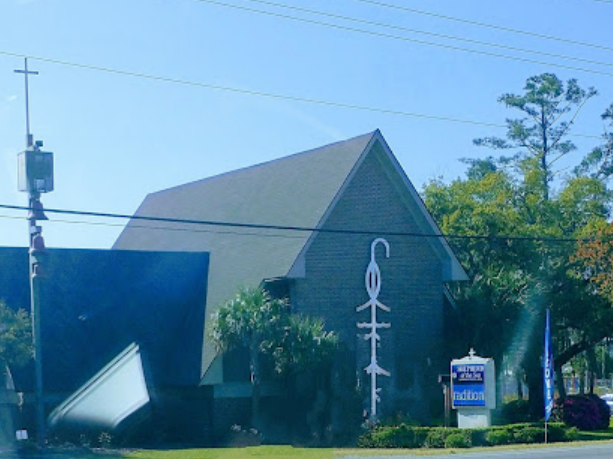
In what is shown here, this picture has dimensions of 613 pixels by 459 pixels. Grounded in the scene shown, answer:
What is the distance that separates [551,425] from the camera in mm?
34344

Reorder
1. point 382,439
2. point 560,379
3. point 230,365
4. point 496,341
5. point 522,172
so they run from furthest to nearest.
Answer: point 522,172, point 560,379, point 496,341, point 230,365, point 382,439

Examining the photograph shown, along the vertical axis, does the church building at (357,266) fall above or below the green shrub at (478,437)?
above

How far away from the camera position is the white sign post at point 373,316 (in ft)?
121

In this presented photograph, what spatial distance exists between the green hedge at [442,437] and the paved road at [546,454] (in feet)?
7.30

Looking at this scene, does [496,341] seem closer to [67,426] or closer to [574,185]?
[67,426]

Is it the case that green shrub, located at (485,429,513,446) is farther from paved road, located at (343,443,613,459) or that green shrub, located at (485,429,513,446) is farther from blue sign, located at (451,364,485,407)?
paved road, located at (343,443,613,459)

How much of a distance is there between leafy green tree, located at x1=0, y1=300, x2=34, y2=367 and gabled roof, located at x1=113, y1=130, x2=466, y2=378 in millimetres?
5822

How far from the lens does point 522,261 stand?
4397cm

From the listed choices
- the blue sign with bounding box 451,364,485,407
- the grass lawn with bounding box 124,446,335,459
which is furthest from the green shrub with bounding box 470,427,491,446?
the grass lawn with bounding box 124,446,335,459

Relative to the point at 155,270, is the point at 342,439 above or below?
below

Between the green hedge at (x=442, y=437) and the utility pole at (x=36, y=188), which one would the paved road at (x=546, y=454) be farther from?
the utility pole at (x=36, y=188)

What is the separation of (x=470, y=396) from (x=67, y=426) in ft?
42.8

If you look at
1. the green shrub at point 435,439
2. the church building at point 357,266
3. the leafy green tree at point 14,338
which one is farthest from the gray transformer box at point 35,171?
the green shrub at point 435,439

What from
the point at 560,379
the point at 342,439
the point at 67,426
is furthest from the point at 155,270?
the point at 560,379
